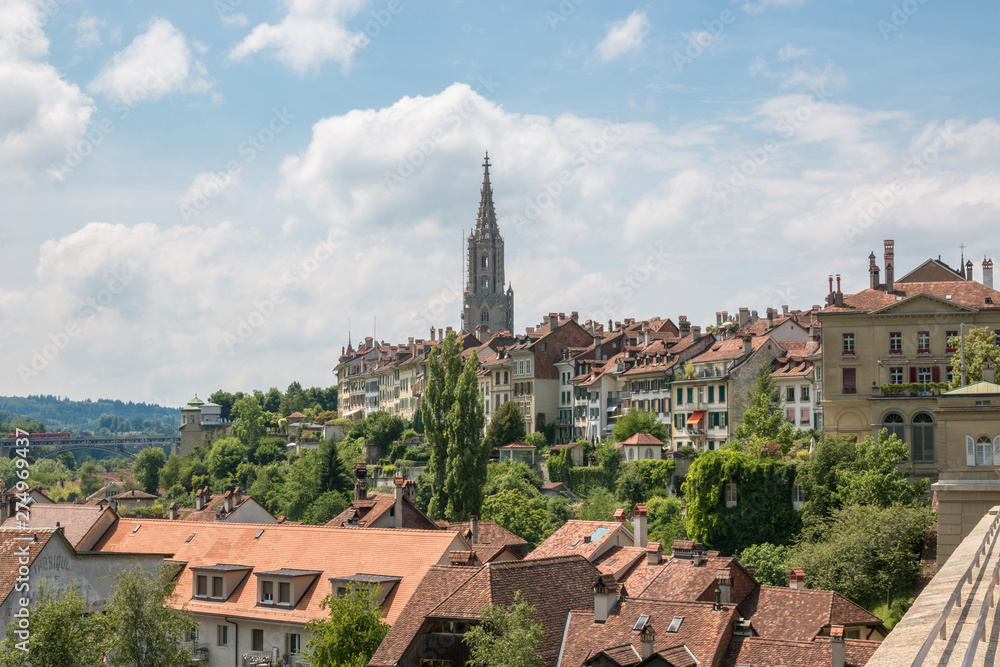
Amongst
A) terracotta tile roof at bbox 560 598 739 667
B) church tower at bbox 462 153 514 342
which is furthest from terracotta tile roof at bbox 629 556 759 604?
church tower at bbox 462 153 514 342

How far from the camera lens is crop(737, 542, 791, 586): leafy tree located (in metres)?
54.6

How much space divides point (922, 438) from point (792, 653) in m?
30.6

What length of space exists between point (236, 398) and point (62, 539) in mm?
151989

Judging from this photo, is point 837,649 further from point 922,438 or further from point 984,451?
point 922,438

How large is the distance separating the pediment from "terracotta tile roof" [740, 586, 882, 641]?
2593cm

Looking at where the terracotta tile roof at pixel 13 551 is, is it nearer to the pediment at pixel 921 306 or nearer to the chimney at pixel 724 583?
the chimney at pixel 724 583

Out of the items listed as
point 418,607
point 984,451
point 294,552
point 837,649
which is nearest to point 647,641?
point 837,649

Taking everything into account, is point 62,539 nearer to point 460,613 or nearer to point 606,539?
point 460,613

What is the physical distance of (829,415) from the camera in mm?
62094

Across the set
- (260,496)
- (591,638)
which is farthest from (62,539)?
(260,496)

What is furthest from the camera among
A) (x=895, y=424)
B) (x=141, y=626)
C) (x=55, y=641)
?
(x=895, y=424)

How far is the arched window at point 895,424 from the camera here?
2318 inches

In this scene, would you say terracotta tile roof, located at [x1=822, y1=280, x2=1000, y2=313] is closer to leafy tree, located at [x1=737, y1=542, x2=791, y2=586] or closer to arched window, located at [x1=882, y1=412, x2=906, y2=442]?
arched window, located at [x1=882, y1=412, x2=906, y2=442]

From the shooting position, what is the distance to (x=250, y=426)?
147 metres
